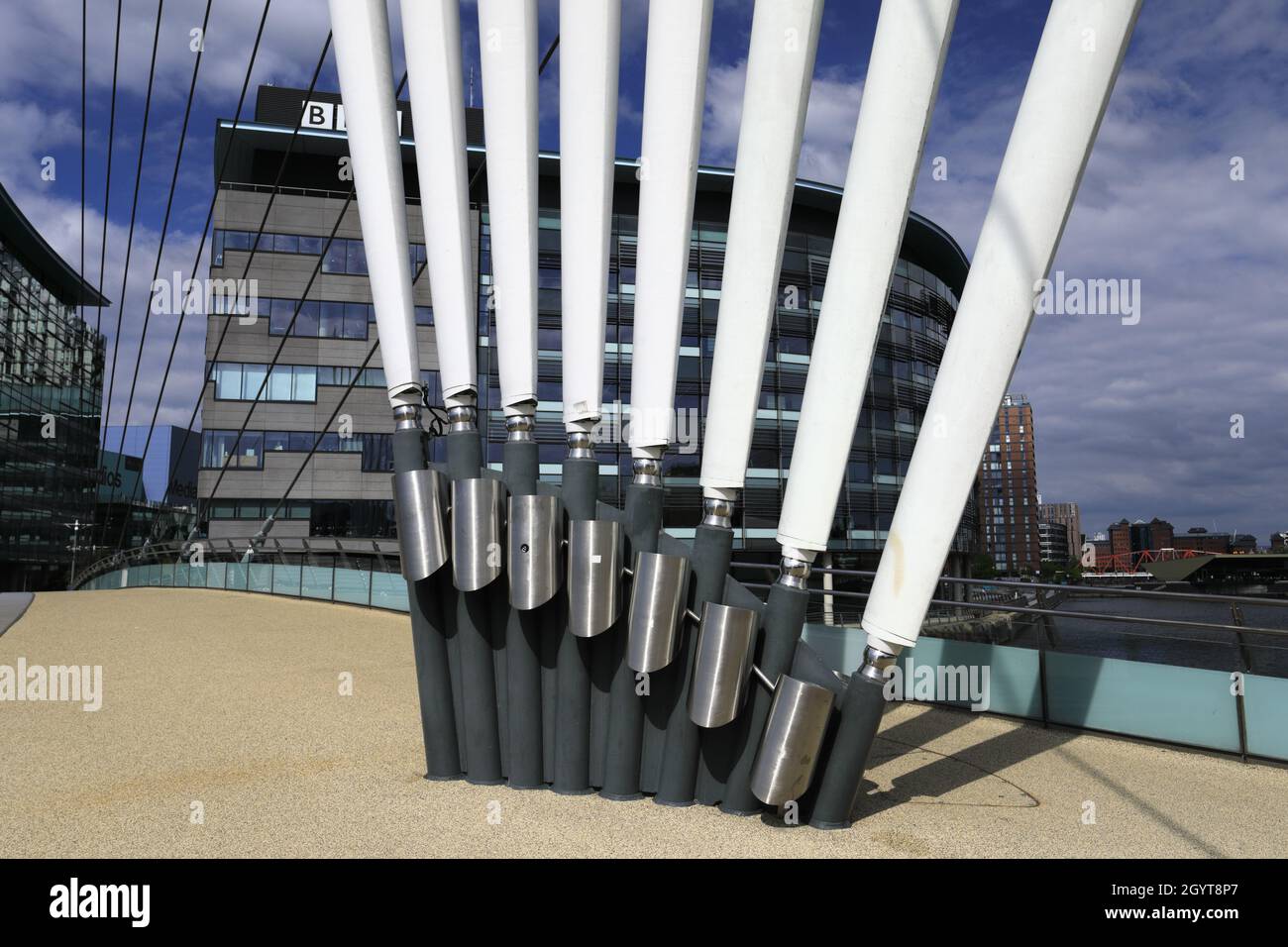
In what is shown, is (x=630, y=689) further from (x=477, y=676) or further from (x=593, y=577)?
(x=477, y=676)

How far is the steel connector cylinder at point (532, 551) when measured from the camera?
16.7 feet

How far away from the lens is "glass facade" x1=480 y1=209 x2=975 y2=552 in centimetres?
4478

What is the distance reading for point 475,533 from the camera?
520 cm

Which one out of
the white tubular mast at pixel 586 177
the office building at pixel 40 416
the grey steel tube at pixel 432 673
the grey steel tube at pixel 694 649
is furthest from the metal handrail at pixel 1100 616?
the office building at pixel 40 416

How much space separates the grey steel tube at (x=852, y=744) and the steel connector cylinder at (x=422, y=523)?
240cm

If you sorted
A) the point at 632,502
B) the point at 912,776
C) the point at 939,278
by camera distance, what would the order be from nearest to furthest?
the point at 632,502 → the point at 912,776 → the point at 939,278

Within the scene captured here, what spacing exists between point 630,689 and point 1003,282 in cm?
288

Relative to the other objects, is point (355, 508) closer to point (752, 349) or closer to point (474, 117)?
point (474, 117)

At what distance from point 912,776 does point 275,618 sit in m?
12.0

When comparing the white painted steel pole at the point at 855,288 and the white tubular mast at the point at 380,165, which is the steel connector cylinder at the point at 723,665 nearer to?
the white painted steel pole at the point at 855,288

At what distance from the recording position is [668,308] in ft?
16.9

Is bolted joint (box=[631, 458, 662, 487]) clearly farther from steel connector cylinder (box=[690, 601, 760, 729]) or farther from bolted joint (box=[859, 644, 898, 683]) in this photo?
bolted joint (box=[859, 644, 898, 683])

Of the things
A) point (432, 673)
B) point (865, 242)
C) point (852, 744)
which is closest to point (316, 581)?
point (432, 673)

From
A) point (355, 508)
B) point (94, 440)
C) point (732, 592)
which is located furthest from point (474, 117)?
point (732, 592)
